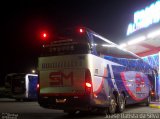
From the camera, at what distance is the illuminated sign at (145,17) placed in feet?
82.1

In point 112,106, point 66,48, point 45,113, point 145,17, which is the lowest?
point 45,113

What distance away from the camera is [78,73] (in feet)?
47.0

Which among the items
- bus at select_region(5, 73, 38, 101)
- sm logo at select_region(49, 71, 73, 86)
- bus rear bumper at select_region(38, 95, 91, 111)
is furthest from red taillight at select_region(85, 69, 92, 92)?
bus at select_region(5, 73, 38, 101)

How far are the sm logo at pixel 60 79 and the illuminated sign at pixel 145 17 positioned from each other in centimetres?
Result: 1206

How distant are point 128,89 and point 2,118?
285 inches

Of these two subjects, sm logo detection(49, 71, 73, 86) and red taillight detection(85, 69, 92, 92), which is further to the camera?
sm logo detection(49, 71, 73, 86)

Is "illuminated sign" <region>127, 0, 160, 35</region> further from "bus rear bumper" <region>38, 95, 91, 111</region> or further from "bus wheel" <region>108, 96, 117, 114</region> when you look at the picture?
"bus rear bumper" <region>38, 95, 91, 111</region>

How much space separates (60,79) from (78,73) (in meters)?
0.90

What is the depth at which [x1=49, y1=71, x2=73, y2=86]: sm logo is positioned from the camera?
1452 cm

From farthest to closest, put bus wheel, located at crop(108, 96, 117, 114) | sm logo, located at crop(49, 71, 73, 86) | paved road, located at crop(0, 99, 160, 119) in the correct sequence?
bus wheel, located at crop(108, 96, 117, 114)
paved road, located at crop(0, 99, 160, 119)
sm logo, located at crop(49, 71, 73, 86)

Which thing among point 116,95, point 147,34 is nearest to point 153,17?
point 147,34

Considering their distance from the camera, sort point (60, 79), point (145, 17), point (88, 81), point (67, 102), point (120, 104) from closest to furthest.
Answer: point (88, 81) < point (67, 102) < point (60, 79) < point (120, 104) < point (145, 17)

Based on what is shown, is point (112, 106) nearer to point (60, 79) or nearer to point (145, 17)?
point (60, 79)

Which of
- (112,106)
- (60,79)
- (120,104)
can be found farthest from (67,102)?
(120,104)
